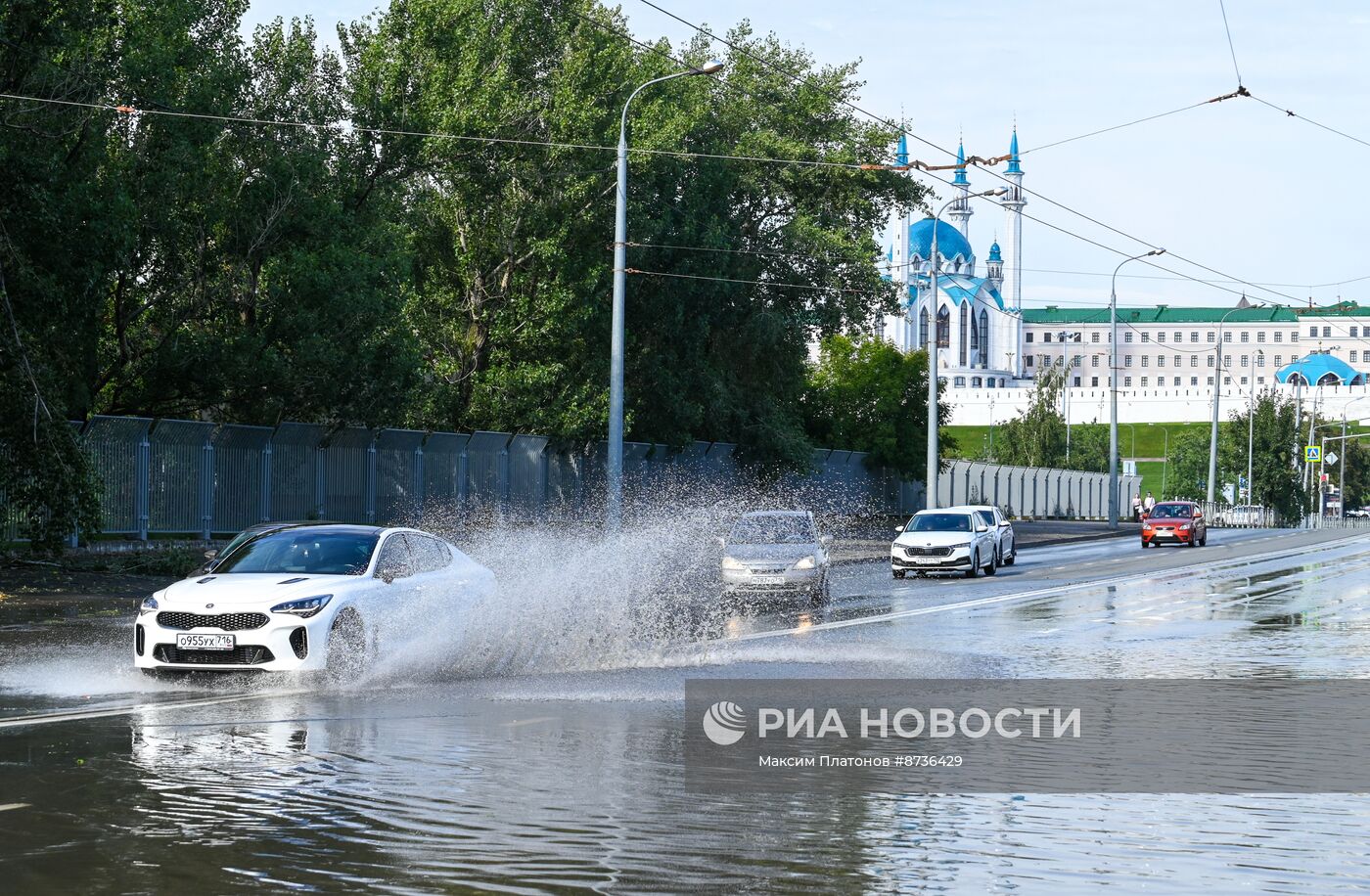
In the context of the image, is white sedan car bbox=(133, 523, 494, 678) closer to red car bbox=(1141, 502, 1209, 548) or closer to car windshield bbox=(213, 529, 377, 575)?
car windshield bbox=(213, 529, 377, 575)

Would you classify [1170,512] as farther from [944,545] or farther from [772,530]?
[772,530]

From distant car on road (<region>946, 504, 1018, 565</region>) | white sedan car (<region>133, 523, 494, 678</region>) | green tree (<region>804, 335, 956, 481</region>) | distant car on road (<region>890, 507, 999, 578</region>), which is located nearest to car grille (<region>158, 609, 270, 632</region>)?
white sedan car (<region>133, 523, 494, 678</region>)

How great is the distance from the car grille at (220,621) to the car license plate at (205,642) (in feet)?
0.29

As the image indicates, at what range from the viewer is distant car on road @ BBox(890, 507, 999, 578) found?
3641 centimetres

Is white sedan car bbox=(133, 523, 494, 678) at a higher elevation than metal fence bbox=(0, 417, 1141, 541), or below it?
below

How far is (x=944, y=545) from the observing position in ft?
120

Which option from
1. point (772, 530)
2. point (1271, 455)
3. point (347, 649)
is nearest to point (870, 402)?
point (772, 530)

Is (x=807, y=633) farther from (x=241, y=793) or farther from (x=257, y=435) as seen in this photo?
(x=257, y=435)

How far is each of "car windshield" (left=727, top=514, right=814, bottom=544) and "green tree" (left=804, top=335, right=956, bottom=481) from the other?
3760 cm

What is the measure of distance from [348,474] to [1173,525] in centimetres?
3227

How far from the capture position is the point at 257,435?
1417 inches

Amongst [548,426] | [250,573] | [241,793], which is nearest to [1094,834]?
[241,793]

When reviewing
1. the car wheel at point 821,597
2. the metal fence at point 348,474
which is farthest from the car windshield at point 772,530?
the metal fence at point 348,474

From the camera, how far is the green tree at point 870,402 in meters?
66.7
